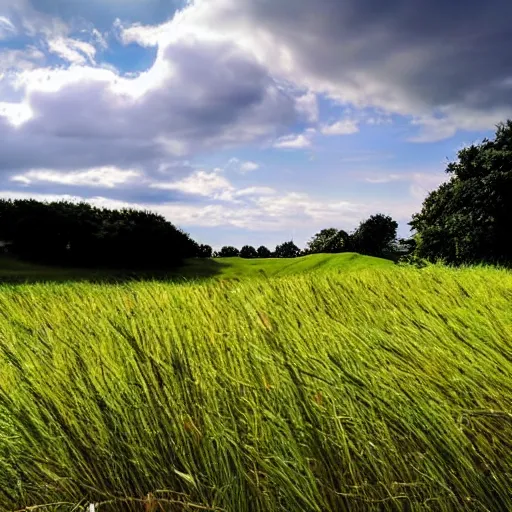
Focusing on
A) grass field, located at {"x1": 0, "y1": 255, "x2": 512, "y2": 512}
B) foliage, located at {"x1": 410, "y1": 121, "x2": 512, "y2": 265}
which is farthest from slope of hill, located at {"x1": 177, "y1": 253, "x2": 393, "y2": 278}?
grass field, located at {"x1": 0, "y1": 255, "x2": 512, "y2": 512}

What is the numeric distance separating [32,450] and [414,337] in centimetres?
225

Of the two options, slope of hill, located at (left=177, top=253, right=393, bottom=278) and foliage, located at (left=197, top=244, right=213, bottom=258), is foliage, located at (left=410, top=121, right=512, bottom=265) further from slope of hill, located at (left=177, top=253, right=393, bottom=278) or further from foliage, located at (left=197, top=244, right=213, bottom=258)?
foliage, located at (left=197, top=244, right=213, bottom=258)

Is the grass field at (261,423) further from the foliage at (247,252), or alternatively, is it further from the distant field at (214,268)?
the foliage at (247,252)

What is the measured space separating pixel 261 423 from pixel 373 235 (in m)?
34.6

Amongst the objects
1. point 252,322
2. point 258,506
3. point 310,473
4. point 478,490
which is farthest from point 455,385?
point 252,322

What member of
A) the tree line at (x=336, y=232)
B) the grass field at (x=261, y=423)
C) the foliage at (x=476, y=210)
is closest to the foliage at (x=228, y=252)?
the tree line at (x=336, y=232)

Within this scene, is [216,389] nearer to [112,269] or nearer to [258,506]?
[258,506]

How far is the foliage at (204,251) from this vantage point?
93.4 ft

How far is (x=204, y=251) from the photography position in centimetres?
2881

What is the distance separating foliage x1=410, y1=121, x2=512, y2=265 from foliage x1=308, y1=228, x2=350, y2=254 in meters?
18.3

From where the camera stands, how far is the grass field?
2178 mm

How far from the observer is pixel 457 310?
4.20 meters

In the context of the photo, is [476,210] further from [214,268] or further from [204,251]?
[204,251]

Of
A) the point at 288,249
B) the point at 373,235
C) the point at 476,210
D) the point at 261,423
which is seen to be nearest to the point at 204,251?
the point at 288,249
